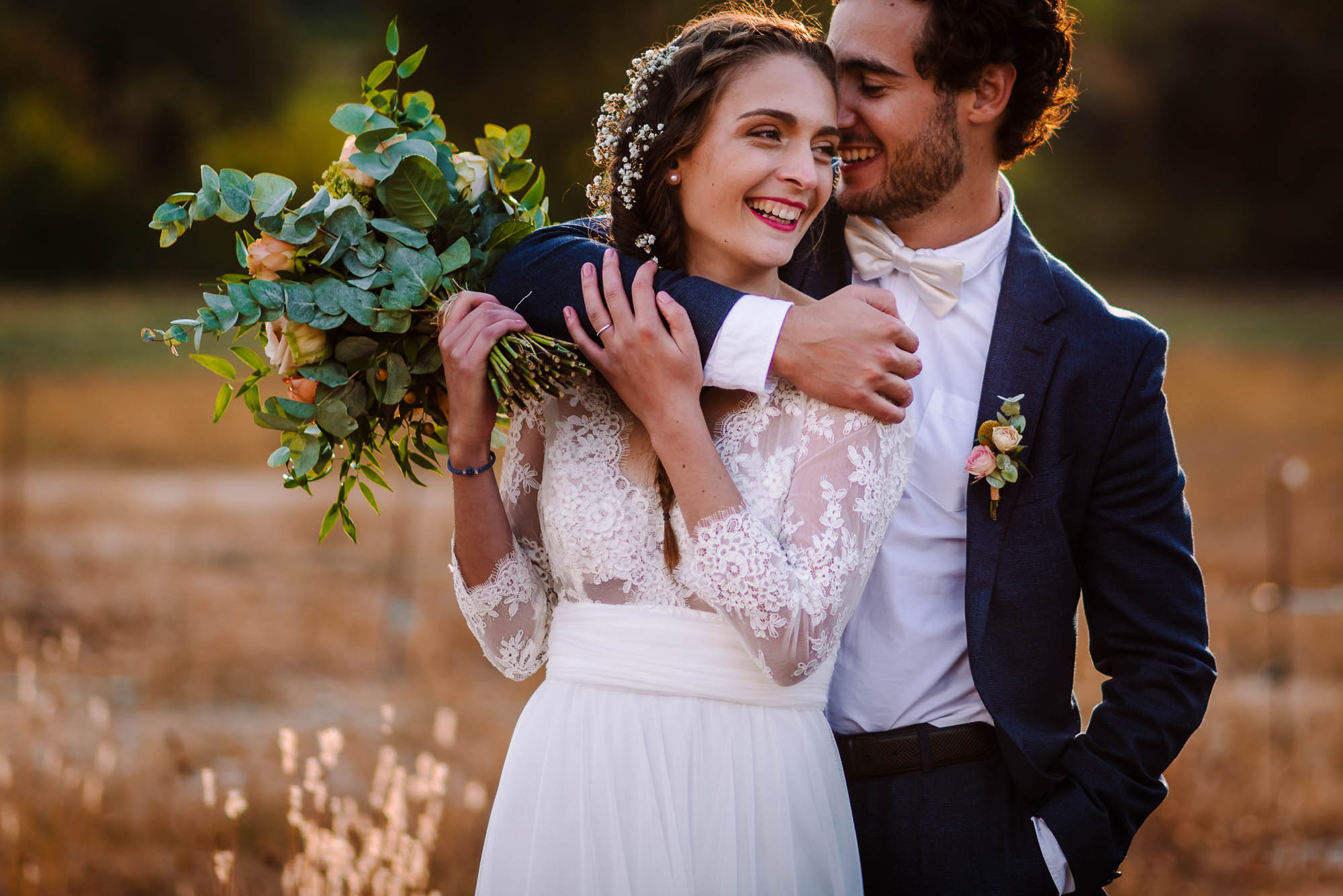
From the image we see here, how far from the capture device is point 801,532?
2.41 meters

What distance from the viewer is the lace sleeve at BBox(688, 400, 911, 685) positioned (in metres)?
2.33

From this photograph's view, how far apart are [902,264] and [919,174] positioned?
8.9 inches

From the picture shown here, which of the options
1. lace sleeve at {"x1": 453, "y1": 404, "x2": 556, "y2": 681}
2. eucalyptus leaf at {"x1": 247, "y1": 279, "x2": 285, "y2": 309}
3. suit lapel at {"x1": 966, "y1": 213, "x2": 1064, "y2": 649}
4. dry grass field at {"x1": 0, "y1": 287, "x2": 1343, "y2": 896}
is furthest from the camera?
dry grass field at {"x1": 0, "y1": 287, "x2": 1343, "y2": 896}

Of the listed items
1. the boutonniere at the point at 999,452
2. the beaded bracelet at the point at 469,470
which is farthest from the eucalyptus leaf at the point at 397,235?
the boutonniere at the point at 999,452

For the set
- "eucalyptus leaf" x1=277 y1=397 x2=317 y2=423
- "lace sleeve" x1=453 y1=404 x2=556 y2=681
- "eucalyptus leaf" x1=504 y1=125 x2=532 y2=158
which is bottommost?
"lace sleeve" x1=453 y1=404 x2=556 y2=681

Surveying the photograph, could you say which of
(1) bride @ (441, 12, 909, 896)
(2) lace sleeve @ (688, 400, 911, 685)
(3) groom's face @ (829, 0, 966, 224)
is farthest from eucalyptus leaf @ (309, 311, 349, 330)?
(3) groom's face @ (829, 0, 966, 224)

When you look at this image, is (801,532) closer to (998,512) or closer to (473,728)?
(998,512)

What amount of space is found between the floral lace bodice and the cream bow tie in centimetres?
59

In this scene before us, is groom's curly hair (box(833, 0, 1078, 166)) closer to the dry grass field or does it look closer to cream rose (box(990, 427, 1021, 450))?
cream rose (box(990, 427, 1021, 450))

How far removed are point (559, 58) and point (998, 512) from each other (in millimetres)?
24663

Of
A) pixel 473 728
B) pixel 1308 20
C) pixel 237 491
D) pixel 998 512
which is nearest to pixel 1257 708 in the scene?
pixel 473 728

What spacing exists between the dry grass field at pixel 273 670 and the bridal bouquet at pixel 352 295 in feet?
4.79

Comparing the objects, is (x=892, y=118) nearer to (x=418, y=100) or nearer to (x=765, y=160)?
(x=765, y=160)

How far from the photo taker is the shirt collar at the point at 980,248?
3.11 m
